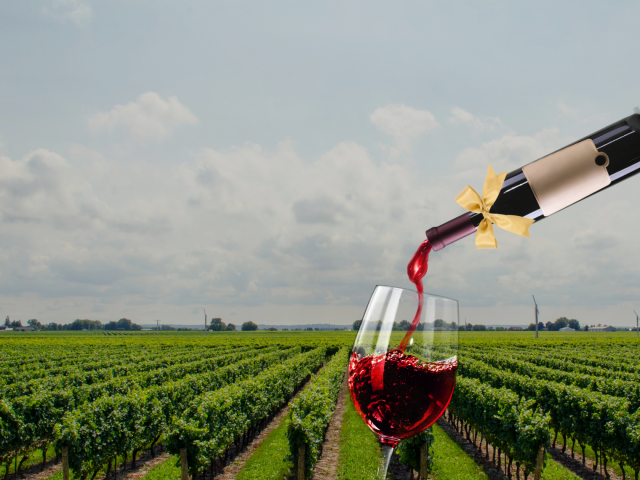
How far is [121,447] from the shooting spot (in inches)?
390

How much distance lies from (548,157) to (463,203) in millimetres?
236

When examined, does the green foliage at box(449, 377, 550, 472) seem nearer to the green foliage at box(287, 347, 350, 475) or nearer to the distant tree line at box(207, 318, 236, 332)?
the green foliage at box(287, 347, 350, 475)

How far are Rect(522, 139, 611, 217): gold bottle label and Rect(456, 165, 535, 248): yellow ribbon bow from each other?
105 millimetres

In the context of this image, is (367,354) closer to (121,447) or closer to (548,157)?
(548,157)

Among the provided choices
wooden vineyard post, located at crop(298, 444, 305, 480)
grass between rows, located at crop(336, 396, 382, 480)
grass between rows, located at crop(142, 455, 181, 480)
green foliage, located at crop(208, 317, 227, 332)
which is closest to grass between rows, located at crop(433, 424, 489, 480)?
grass between rows, located at crop(336, 396, 382, 480)

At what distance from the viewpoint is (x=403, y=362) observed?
1.27 m

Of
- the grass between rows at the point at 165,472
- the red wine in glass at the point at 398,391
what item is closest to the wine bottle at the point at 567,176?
the red wine in glass at the point at 398,391

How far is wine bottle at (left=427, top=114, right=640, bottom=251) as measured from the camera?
Answer: 101 centimetres

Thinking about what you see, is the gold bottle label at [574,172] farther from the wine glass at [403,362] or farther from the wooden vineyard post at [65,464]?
the wooden vineyard post at [65,464]

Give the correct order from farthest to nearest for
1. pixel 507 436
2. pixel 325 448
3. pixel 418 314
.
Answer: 1. pixel 325 448
2. pixel 507 436
3. pixel 418 314

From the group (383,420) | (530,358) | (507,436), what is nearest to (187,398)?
(507,436)

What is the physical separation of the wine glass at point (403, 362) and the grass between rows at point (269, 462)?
27.8 feet

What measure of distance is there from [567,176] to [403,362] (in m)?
0.70

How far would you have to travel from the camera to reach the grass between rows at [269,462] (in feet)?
32.0
